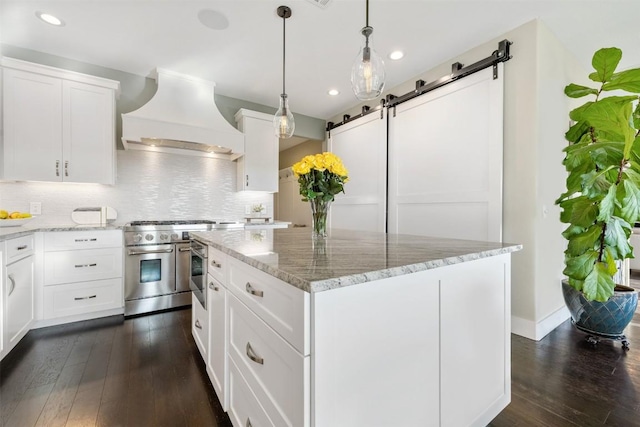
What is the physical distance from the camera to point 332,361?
0.74 metres

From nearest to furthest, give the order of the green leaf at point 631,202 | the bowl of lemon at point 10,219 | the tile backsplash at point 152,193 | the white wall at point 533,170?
the green leaf at point 631,202
the bowl of lemon at point 10,219
the white wall at point 533,170
the tile backsplash at point 152,193

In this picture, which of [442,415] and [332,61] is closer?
[442,415]

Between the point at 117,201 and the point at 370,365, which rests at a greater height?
the point at 117,201

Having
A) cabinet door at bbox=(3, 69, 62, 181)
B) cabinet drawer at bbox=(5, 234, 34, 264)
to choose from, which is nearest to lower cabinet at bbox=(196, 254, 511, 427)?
cabinet drawer at bbox=(5, 234, 34, 264)

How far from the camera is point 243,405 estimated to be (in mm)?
1122

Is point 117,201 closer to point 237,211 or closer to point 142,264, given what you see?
point 142,264

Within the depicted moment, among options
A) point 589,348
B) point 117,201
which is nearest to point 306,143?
point 117,201

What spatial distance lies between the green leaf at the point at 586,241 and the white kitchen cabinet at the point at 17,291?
3.90 m

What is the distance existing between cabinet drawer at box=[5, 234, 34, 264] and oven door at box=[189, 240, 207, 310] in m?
1.28

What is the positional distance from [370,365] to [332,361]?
0.52 feet

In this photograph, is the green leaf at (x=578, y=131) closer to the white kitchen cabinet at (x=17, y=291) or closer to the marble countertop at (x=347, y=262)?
the marble countertop at (x=347, y=262)

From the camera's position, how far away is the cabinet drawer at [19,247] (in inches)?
77.6

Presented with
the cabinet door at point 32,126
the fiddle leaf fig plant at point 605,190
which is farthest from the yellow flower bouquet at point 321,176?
the cabinet door at point 32,126

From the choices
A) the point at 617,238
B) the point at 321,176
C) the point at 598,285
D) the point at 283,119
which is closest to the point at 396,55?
the point at 283,119
